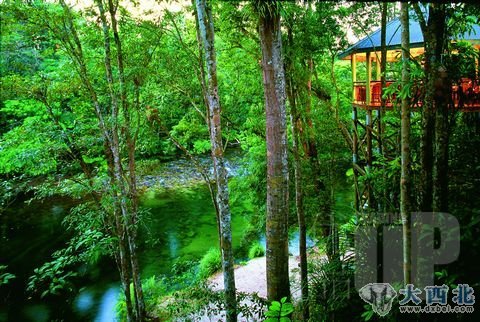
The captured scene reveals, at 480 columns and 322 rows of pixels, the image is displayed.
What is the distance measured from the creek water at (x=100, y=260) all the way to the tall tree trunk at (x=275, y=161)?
10.0 feet

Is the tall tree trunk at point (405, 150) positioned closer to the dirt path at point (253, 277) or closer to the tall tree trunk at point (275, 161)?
the tall tree trunk at point (275, 161)

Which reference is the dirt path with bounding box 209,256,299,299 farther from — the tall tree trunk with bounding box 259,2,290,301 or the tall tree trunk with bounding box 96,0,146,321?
the tall tree trunk with bounding box 259,2,290,301

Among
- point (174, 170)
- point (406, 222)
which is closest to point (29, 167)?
point (406, 222)

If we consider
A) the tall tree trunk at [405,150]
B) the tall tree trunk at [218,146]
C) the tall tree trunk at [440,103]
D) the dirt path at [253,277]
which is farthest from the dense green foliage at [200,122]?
the dirt path at [253,277]

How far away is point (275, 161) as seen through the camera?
5387 mm

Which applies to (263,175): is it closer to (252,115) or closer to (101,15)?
(252,115)

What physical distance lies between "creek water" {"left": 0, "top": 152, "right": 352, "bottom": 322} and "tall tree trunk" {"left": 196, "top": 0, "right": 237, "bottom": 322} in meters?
2.47

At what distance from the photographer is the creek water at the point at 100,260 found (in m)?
9.71

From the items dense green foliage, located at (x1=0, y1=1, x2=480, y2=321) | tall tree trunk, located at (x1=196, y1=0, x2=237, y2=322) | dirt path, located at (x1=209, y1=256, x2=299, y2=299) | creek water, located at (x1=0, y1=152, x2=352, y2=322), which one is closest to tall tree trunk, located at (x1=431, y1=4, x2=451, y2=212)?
dense green foliage, located at (x1=0, y1=1, x2=480, y2=321)

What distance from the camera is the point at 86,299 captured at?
33.5 ft

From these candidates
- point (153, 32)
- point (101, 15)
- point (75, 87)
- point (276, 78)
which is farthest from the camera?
point (153, 32)

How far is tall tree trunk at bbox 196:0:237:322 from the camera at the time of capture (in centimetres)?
496

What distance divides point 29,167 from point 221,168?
3.82 meters

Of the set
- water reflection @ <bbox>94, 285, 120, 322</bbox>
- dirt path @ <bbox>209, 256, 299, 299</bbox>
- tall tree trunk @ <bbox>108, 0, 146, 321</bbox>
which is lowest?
water reflection @ <bbox>94, 285, 120, 322</bbox>
